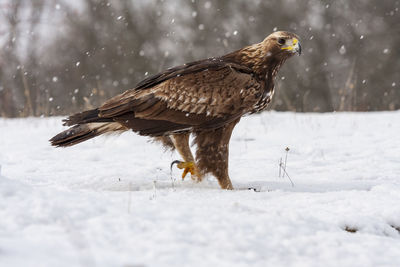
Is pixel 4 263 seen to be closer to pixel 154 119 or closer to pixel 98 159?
pixel 154 119

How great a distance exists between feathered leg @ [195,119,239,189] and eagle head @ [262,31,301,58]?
0.89 meters

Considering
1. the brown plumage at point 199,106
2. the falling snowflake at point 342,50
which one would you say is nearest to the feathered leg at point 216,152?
the brown plumage at point 199,106

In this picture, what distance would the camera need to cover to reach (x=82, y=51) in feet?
77.5

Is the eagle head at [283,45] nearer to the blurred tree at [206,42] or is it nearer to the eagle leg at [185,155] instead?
the eagle leg at [185,155]

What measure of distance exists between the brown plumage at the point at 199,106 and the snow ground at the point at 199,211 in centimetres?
45

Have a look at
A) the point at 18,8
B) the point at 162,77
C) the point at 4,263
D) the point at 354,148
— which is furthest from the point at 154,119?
the point at 18,8

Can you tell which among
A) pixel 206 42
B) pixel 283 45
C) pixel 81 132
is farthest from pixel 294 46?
pixel 206 42

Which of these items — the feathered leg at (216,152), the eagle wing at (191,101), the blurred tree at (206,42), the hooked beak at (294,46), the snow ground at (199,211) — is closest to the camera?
the snow ground at (199,211)

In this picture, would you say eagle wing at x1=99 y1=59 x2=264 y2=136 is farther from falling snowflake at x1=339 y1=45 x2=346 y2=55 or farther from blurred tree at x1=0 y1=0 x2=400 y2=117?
falling snowflake at x1=339 y1=45 x2=346 y2=55

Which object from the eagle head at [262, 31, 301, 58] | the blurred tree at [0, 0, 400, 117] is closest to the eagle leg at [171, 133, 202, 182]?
the eagle head at [262, 31, 301, 58]

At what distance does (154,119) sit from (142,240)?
252 centimetres

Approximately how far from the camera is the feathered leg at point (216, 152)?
4699 millimetres

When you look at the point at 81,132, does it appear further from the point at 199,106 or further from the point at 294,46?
the point at 294,46

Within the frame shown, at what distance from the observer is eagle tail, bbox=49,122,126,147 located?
479 cm
